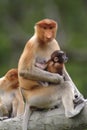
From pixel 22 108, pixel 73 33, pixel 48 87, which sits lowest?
pixel 73 33

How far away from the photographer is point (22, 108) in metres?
10.4

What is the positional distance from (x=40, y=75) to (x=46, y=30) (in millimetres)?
534

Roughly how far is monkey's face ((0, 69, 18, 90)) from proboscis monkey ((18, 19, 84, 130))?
56.6 inches

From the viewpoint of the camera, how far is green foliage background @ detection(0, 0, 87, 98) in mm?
26219

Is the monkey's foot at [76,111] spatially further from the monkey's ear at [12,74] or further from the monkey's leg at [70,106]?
the monkey's ear at [12,74]

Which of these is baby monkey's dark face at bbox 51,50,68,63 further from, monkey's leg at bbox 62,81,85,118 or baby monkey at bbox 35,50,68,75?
monkey's leg at bbox 62,81,85,118

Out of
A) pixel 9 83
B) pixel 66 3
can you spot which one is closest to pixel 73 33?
pixel 66 3

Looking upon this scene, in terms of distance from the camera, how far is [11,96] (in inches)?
431

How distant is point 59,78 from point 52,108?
1.27ft

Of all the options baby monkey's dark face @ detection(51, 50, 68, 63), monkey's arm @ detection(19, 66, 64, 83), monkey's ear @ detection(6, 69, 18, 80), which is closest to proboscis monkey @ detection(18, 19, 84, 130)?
monkey's arm @ detection(19, 66, 64, 83)

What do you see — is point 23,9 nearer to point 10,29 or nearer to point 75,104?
point 10,29

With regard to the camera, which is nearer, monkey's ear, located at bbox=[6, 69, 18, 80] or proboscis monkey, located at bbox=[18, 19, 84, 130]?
proboscis monkey, located at bbox=[18, 19, 84, 130]

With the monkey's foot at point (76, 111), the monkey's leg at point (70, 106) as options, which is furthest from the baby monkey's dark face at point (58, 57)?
the monkey's foot at point (76, 111)

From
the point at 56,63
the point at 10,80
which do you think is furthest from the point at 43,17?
the point at 56,63
